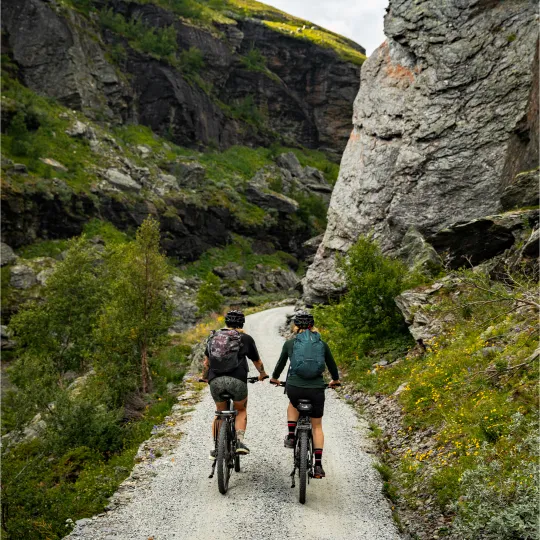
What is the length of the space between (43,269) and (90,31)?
171ft

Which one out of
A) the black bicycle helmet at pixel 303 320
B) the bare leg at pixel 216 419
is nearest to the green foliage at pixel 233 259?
the bare leg at pixel 216 419

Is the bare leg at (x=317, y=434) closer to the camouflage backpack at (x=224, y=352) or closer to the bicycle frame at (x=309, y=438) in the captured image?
the bicycle frame at (x=309, y=438)

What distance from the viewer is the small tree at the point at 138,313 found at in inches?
664

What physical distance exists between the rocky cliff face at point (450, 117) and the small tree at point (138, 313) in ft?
43.9

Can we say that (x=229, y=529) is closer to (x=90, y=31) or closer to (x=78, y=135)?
(x=78, y=135)

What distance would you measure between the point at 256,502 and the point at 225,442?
103 centimetres

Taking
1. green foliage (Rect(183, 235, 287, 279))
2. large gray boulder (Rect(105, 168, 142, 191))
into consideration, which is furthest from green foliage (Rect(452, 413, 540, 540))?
large gray boulder (Rect(105, 168, 142, 191))

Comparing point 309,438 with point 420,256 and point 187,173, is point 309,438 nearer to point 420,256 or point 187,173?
point 420,256

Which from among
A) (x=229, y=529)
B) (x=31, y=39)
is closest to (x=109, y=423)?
(x=229, y=529)

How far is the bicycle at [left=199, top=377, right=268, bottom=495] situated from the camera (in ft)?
23.3

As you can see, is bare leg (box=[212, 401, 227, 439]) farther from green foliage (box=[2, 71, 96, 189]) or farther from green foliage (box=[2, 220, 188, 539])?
green foliage (box=[2, 71, 96, 189])

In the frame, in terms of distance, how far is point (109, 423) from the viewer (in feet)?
37.5

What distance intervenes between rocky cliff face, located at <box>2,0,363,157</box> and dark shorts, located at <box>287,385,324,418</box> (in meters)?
72.8

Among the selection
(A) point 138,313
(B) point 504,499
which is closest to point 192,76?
(A) point 138,313
